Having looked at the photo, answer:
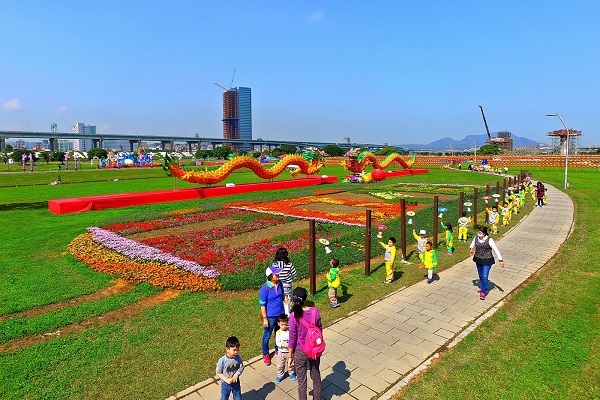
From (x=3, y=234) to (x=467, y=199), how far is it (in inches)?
1030

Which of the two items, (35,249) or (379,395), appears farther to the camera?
(35,249)

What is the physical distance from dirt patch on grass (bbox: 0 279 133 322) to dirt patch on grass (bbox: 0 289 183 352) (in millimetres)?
1005

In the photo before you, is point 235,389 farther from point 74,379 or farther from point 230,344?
point 74,379

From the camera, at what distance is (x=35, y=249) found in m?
12.7

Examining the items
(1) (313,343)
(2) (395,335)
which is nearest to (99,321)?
(1) (313,343)

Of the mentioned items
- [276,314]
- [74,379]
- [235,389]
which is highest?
[276,314]

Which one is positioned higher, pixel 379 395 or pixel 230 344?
pixel 230 344

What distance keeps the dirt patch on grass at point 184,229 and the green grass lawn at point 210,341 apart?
162 inches

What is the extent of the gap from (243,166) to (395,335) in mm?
24465

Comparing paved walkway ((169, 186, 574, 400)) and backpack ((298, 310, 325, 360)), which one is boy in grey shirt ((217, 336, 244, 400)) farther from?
backpack ((298, 310, 325, 360))

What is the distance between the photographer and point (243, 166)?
97.7ft

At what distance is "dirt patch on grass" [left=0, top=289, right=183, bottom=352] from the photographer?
6.75 metres

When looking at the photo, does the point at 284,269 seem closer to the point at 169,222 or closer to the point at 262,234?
the point at 262,234

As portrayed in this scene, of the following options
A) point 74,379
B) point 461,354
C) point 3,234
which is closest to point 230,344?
point 74,379
